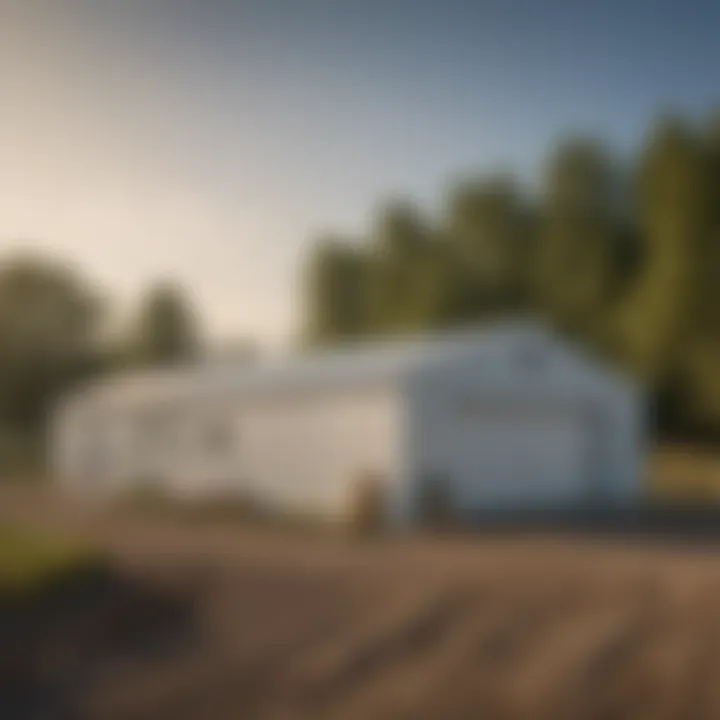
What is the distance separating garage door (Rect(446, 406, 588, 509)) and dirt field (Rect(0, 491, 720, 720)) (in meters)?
5.15

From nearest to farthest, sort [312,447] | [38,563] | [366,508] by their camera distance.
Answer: [38,563] < [366,508] < [312,447]

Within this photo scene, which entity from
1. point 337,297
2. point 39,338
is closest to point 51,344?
point 39,338

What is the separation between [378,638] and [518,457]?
402 inches

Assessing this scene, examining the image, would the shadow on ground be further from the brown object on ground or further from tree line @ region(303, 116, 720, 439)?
tree line @ region(303, 116, 720, 439)

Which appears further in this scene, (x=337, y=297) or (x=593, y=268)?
(x=593, y=268)

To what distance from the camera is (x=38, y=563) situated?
11.6m

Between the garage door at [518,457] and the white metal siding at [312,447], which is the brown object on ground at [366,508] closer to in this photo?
the white metal siding at [312,447]

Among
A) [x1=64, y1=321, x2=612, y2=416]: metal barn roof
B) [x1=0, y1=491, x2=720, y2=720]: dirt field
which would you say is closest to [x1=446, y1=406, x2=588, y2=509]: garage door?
[x1=64, y1=321, x2=612, y2=416]: metal barn roof

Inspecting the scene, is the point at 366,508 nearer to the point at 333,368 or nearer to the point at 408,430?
the point at 408,430

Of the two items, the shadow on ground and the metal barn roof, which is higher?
the metal barn roof

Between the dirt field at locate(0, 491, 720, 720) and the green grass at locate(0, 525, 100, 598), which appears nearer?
the dirt field at locate(0, 491, 720, 720)

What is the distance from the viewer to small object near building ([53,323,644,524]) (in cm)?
1697

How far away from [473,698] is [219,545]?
268 inches

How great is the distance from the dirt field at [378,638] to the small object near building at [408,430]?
4.27 metres
